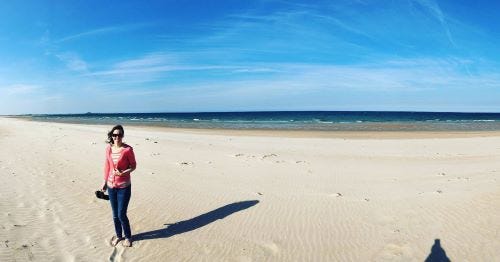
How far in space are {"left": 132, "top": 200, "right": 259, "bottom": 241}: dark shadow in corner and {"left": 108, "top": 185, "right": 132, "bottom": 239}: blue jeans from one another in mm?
509

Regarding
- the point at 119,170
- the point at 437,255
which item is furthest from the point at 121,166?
the point at 437,255

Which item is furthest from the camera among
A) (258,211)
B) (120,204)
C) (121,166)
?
(258,211)

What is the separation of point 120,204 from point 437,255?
533 cm

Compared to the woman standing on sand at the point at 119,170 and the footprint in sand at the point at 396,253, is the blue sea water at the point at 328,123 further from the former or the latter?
the woman standing on sand at the point at 119,170

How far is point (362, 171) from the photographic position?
14.2 meters

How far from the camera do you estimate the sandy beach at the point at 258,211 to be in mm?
6598

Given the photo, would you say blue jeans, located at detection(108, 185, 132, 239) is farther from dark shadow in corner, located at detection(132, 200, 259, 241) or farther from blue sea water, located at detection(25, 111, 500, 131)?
blue sea water, located at detection(25, 111, 500, 131)

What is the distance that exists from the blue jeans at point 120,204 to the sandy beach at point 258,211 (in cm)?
37

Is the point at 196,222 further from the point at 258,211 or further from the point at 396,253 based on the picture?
the point at 396,253

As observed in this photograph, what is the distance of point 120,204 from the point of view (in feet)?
21.2

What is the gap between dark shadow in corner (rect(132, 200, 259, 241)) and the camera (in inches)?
289

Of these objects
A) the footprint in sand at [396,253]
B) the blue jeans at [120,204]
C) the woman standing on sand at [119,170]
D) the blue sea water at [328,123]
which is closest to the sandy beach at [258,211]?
the footprint in sand at [396,253]

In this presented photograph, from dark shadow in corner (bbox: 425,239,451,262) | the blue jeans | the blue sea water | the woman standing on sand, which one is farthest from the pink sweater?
the blue sea water

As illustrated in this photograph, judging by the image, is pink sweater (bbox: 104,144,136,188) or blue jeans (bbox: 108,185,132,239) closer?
pink sweater (bbox: 104,144,136,188)
